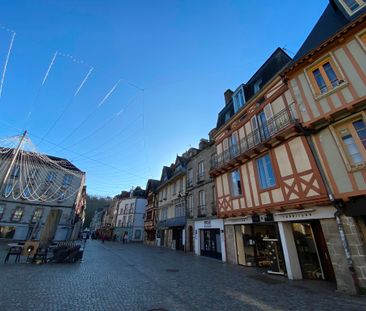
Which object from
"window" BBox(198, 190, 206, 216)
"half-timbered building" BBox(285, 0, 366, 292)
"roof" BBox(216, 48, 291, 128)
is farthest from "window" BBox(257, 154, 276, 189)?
"window" BBox(198, 190, 206, 216)

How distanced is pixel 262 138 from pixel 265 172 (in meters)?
1.78

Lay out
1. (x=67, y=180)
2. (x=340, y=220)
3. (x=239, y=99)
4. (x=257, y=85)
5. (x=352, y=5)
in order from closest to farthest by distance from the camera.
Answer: (x=340, y=220) < (x=352, y=5) < (x=257, y=85) < (x=239, y=99) < (x=67, y=180)

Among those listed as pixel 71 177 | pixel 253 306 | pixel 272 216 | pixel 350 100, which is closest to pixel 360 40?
pixel 350 100

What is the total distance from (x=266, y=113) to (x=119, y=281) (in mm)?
10191

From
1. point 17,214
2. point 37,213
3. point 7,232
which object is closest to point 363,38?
point 37,213

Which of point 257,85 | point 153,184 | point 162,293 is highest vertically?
point 153,184

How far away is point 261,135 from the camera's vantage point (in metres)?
9.96

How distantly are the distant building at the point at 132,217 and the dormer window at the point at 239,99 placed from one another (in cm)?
3204

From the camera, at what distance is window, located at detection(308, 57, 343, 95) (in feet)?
23.6

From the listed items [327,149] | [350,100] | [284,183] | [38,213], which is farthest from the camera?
[38,213]

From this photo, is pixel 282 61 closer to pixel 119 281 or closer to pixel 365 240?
pixel 365 240

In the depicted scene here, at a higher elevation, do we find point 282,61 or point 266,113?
point 282,61

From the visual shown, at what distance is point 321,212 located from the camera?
22.8ft

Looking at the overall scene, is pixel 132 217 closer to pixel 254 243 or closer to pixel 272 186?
pixel 254 243
